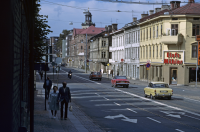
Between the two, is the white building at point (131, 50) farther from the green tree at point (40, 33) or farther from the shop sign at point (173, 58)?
the green tree at point (40, 33)

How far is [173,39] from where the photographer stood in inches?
2030

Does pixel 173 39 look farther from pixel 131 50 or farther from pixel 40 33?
pixel 40 33

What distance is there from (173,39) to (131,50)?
2201 cm

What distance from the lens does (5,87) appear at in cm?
415

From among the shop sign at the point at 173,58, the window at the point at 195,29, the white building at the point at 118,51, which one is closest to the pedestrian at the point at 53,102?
the shop sign at the point at 173,58

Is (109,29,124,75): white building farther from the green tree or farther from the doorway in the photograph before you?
the green tree

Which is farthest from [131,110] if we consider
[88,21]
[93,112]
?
[88,21]

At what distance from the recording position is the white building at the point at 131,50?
68.8 m

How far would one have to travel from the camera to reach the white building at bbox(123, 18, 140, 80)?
68.8 m

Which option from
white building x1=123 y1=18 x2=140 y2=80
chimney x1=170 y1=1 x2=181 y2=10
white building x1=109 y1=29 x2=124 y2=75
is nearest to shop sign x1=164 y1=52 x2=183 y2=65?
chimney x1=170 y1=1 x2=181 y2=10

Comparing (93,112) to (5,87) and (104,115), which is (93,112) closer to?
(104,115)

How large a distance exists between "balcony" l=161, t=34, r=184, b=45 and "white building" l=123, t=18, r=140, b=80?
15.9 meters

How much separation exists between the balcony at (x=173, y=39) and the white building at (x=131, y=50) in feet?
52.1

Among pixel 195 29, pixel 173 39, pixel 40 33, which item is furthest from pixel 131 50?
→ pixel 40 33
